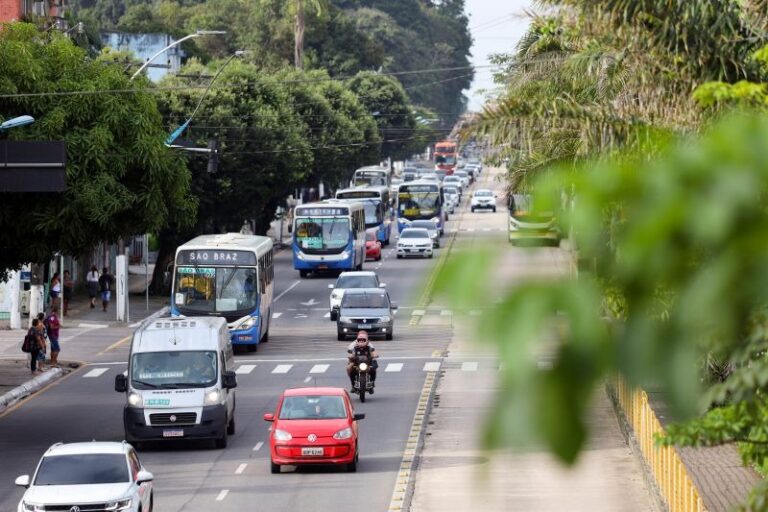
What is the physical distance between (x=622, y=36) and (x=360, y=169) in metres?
98.2

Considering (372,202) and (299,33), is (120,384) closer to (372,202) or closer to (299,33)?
(372,202)

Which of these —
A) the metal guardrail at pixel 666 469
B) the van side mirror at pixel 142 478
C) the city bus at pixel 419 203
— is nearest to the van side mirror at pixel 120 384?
the van side mirror at pixel 142 478

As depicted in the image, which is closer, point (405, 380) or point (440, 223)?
point (405, 380)

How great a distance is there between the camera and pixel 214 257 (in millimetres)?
44844

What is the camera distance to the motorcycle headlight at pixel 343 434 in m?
26.4

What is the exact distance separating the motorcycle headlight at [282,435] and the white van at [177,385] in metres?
2.89

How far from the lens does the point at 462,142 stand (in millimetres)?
15172

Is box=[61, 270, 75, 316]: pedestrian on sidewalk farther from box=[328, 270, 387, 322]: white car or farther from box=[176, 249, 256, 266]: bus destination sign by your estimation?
box=[176, 249, 256, 266]: bus destination sign

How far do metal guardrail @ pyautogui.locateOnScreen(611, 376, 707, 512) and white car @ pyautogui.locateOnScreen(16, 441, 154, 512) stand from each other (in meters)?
6.89

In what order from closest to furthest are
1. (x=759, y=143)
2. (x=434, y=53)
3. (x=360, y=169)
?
(x=759, y=143) → (x=360, y=169) → (x=434, y=53)

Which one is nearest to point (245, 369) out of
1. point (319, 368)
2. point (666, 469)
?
point (319, 368)

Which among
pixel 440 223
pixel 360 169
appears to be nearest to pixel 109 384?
pixel 440 223

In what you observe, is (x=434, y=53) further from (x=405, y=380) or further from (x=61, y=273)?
(x=405, y=380)

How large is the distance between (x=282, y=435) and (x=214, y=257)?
19.0m
